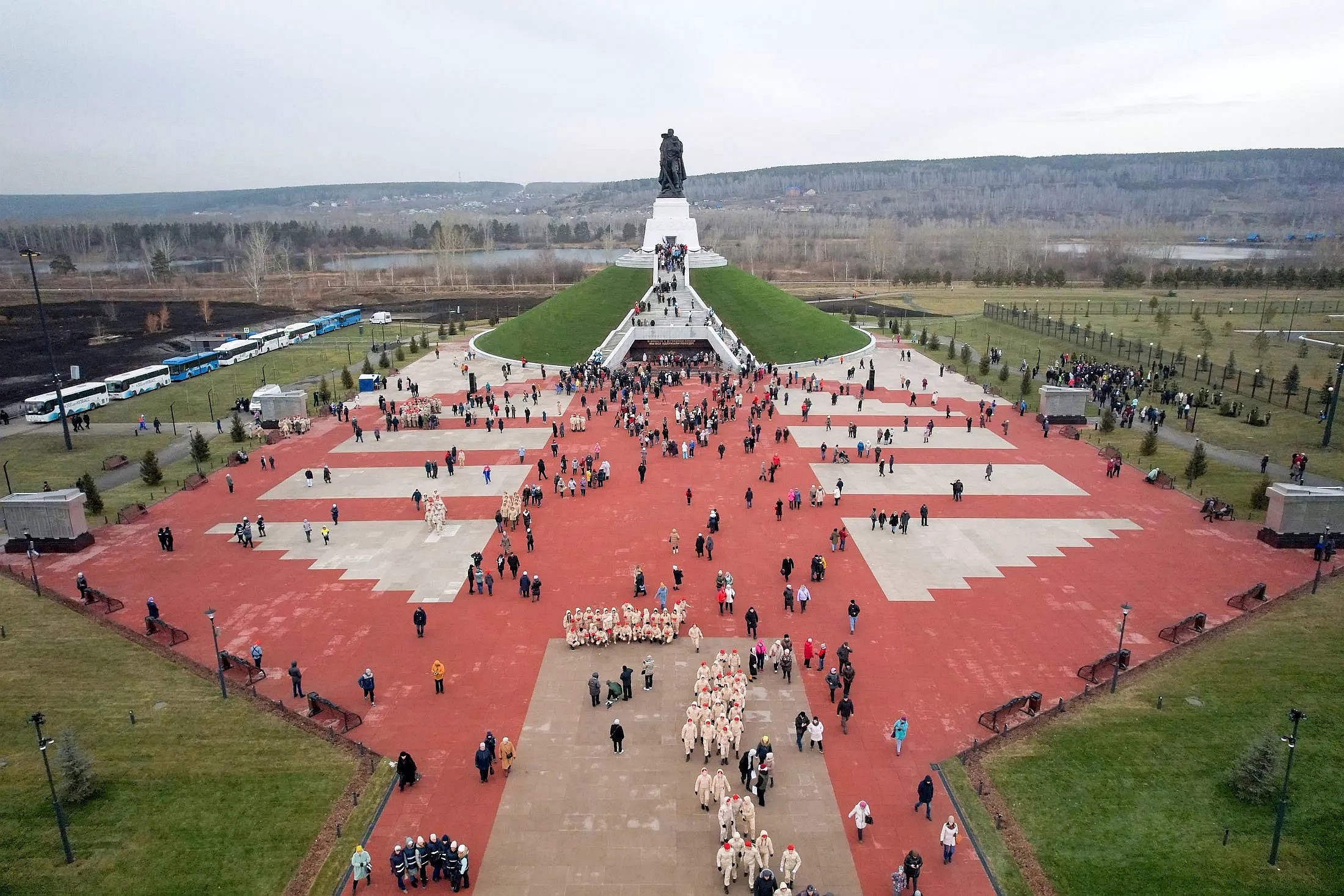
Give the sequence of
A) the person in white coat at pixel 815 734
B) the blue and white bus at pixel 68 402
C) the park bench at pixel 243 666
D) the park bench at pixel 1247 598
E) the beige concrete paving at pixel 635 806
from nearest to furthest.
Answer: the beige concrete paving at pixel 635 806 → the person in white coat at pixel 815 734 → the park bench at pixel 243 666 → the park bench at pixel 1247 598 → the blue and white bus at pixel 68 402

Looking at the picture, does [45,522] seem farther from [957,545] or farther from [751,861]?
[957,545]

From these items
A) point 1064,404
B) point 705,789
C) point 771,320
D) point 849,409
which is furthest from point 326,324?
point 705,789

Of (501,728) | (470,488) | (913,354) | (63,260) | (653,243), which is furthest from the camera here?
(63,260)

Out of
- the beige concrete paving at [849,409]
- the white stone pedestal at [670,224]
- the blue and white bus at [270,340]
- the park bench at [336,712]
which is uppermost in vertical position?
the white stone pedestal at [670,224]

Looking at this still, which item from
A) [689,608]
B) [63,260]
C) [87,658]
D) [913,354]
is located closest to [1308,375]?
[913,354]

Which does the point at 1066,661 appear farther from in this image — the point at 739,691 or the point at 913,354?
the point at 913,354

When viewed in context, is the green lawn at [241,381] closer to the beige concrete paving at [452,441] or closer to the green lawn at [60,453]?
the green lawn at [60,453]

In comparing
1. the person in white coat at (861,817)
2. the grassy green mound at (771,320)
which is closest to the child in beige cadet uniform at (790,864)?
the person in white coat at (861,817)
